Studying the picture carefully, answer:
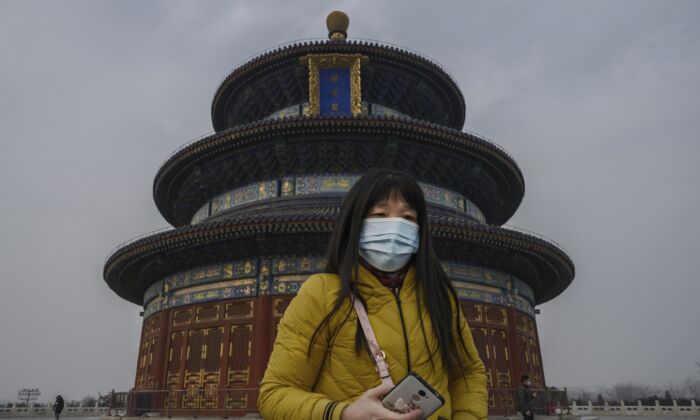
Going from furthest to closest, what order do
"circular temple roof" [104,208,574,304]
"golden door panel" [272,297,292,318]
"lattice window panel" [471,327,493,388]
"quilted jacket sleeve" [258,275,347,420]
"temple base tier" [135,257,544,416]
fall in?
"lattice window panel" [471,327,493,388]
"golden door panel" [272,297,292,318]
"temple base tier" [135,257,544,416]
"circular temple roof" [104,208,574,304]
"quilted jacket sleeve" [258,275,347,420]

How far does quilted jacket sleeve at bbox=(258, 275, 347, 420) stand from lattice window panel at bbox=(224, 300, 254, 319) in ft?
46.9

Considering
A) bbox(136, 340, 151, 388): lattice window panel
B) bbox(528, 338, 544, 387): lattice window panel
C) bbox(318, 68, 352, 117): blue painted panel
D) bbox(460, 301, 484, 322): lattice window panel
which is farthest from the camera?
bbox(318, 68, 352, 117): blue painted panel

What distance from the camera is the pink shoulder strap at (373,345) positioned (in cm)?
223

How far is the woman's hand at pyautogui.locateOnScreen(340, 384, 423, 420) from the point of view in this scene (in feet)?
6.65

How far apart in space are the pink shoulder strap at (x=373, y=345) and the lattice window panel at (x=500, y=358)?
616 inches

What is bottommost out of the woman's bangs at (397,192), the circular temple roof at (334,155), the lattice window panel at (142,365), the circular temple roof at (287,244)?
the woman's bangs at (397,192)

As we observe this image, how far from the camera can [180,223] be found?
24.1 m

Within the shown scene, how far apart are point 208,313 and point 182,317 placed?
1215 millimetres

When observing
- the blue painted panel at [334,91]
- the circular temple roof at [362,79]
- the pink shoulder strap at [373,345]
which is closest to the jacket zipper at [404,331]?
the pink shoulder strap at [373,345]

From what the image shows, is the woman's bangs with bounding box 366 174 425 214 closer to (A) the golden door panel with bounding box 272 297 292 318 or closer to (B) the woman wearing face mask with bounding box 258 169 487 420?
(B) the woman wearing face mask with bounding box 258 169 487 420

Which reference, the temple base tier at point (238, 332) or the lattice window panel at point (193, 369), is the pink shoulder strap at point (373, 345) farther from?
the lattice window panel at point (193, 369)


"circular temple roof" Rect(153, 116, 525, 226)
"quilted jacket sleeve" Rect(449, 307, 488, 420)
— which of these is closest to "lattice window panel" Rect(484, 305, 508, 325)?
"circular temple roof" Rect(153, 116, 525, 226)

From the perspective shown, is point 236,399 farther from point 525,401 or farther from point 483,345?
point 525,401

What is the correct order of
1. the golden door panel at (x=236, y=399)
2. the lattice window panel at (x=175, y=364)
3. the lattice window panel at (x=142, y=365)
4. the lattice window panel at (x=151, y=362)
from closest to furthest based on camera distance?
the golden door panel at (x=236, y=399), the lattice window panel at (x=175, y=364), the lattice window panel at (x=151, y=362), the lattice window panel at (x=142, y=365)
